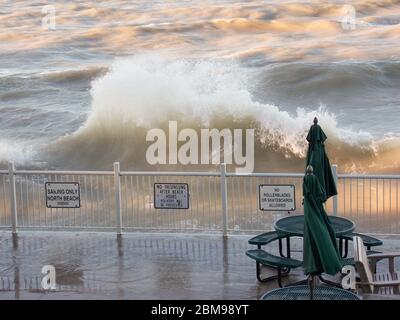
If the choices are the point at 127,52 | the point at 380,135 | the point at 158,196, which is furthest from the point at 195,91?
the point at 158,196

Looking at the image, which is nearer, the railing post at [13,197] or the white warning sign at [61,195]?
the white warning sign at [61,195]

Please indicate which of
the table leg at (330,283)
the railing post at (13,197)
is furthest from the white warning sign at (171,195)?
the table leg at (330,283)

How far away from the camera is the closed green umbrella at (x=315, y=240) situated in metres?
8.77

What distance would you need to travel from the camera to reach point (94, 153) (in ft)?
92.2

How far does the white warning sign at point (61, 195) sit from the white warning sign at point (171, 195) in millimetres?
1328

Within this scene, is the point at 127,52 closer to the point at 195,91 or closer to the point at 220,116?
the point at 195,91

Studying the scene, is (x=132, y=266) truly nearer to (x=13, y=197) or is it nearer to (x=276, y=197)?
(x=276, y=197)

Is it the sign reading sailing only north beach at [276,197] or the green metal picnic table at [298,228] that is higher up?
the sign reading sailing only north beach at [276,197]

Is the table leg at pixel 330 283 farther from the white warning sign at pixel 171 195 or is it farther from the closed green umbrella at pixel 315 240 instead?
the white warning sign at pixel 171 195

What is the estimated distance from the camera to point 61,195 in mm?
12664

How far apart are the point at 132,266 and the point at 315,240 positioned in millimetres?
3608

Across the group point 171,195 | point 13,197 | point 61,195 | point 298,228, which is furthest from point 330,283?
point 13,197

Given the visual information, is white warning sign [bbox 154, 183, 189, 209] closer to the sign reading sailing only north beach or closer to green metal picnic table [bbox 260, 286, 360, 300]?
the sign reading sailing only north beach
